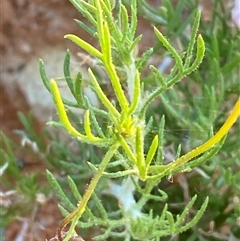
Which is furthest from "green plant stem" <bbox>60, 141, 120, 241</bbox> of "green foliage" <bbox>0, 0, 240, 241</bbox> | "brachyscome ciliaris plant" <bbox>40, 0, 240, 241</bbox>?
"green foliage" <bbox>0, 0, 240, 241</bbox>

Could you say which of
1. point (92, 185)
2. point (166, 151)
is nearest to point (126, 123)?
point (92, 185)

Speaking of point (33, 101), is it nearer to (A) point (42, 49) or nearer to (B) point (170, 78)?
(A) point (42, 49)

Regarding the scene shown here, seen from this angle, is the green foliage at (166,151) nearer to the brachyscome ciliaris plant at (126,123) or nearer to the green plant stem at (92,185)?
the brachyscome ciliaris plant at (126,123)

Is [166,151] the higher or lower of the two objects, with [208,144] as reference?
lower

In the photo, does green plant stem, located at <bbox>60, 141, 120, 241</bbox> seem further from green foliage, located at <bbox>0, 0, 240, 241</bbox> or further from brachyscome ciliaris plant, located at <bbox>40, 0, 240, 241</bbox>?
green foliage, located at <bbox>0, 0, 240, 241</bbox>

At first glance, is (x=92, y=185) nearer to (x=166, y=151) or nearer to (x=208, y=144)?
(x=208, y=144)

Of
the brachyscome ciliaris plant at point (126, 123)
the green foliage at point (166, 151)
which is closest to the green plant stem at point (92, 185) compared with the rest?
the brachyscome ciliaris plant at point (126, 123)

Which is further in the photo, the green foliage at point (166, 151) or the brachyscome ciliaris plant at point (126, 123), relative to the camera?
the green foliage at point (166, 151)

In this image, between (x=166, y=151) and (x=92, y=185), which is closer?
(x=92, y=185)
